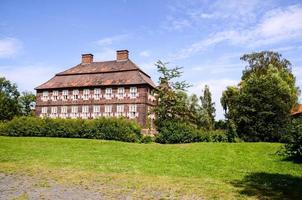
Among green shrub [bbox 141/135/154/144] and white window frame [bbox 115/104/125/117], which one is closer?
green shrub [bbox 141/135/154/144]

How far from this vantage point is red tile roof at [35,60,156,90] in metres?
45.2

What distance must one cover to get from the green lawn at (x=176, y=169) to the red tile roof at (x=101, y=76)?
79.4 feet

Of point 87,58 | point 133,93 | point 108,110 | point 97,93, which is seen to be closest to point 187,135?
point 133,93

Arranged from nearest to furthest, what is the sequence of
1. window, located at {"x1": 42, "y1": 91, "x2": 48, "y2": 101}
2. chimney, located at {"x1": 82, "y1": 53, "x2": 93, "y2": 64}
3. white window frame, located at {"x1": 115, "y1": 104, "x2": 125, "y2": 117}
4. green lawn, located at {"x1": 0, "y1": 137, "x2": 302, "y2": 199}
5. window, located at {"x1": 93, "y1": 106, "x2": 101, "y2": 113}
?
1. green lawn, located at {"x1": 0, "y1": 137, "x2": 302, "y2": 199}
2. white window frame, located at {"x1": 115, "y1": 104, "x2": 125, "y2": 117}
3. window, located at {"x1": 93, "y1": 106, "x2": 101, "y2": 113}
4. window, located at {"x1": 42, "y1": 91, "x2": 48, "y2": 101}
5. chimney, located at {"x1": 82, "y1": 53, "x2": 93, "y2": 64}

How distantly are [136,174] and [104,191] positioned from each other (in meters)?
3.31

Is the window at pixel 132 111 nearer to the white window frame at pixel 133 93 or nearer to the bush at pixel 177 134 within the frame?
the white window frame at pixel 133 93

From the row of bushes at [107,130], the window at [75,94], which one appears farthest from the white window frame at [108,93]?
the row of bushes at [107,130]

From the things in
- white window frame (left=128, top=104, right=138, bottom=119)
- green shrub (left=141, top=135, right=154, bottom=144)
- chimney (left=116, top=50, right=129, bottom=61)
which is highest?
chimney (left=116, top=50, right=129, bottom=61)

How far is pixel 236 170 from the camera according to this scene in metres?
14.4

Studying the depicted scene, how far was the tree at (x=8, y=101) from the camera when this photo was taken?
211 feet

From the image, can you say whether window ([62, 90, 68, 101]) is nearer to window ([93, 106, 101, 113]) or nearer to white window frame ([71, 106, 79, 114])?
white window frame ([71, 106, 79, 114])

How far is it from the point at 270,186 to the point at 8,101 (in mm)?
65097

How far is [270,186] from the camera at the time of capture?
36.0 feet

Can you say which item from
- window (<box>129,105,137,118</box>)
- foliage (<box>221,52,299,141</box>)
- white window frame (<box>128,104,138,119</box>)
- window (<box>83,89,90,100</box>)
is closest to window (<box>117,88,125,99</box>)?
white window frame (<box>128,104,138,119</box>)
